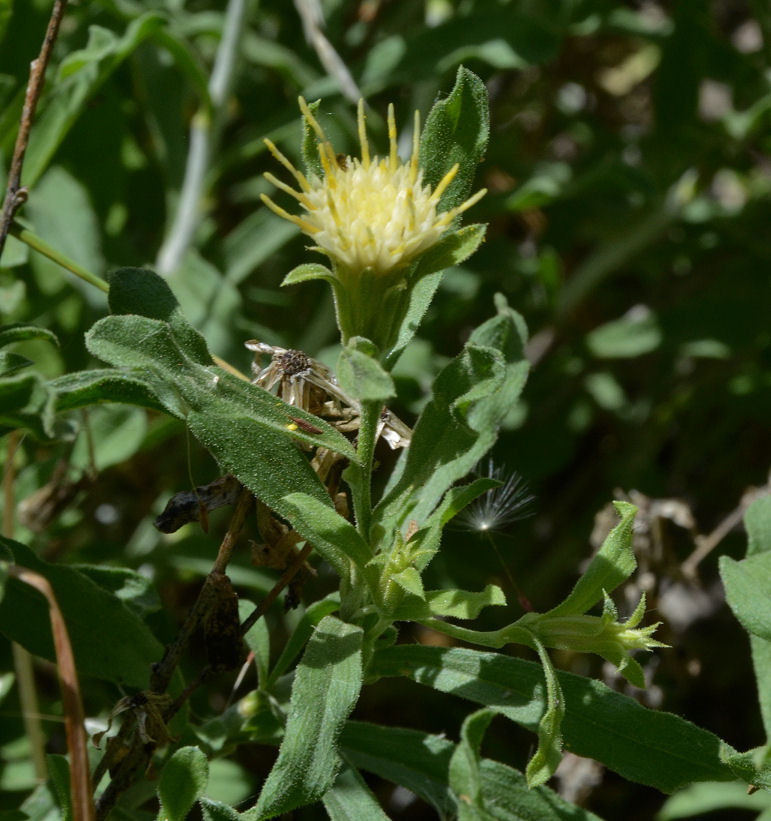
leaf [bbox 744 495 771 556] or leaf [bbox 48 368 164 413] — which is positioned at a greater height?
leaf [bbox 48 368 164 413]

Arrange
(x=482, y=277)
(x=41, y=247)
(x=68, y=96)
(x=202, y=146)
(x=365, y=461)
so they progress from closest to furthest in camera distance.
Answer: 1. (x=365, y=461)
2. (x=41, y=247)
3. (x=68, y=96)
4. (x=202, y=146)
5. (x=482, y=277)

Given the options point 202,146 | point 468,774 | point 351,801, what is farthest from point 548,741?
point 202,146

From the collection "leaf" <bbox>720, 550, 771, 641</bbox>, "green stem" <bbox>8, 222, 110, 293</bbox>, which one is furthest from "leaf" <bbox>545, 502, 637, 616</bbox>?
"green stem" <bbox>8, 222, 110, 293</bbox>

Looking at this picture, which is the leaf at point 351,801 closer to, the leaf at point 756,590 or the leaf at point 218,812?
the leaf at point 218,812

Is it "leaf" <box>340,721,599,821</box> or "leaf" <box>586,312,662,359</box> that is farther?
"leaf" <box>586,312,662,359</box>

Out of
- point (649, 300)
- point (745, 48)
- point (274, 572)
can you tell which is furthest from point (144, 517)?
point (745, 48)

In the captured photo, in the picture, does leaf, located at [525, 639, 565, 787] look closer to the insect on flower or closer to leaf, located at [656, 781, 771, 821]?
the insect on flower

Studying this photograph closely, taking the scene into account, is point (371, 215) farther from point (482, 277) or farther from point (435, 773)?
point (482, 277)
